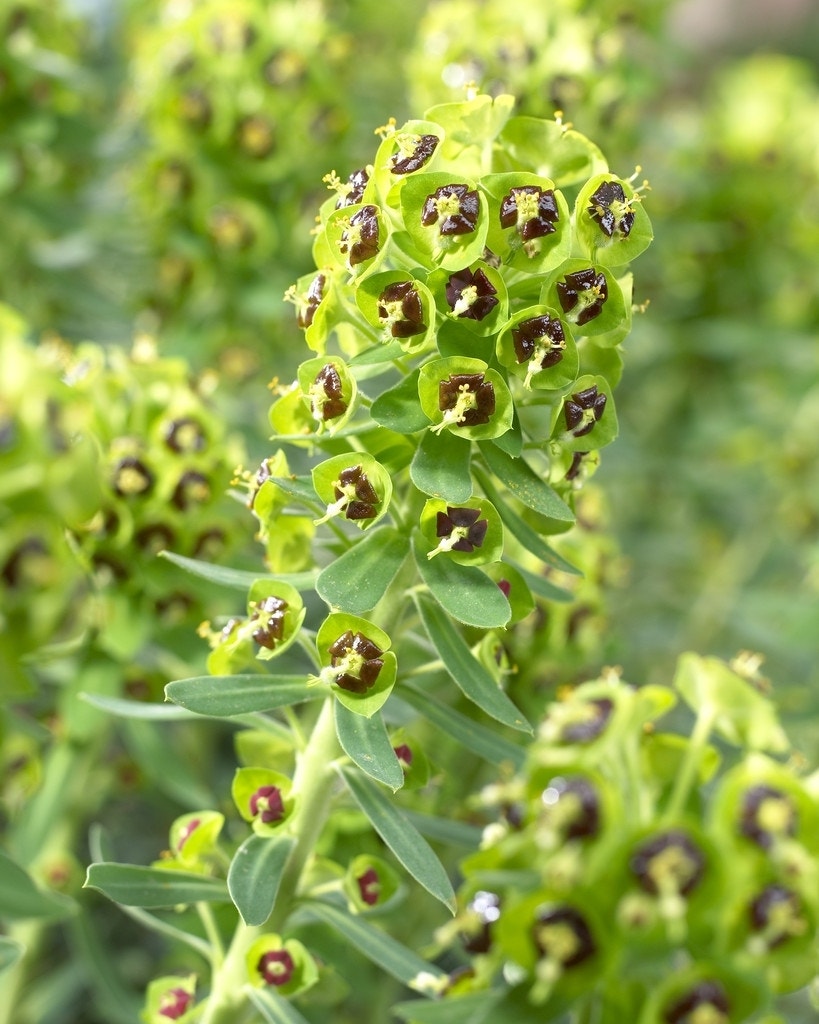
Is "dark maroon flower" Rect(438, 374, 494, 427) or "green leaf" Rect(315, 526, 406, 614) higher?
"dark maroon flower" Rect(438, 374, 494, 427)

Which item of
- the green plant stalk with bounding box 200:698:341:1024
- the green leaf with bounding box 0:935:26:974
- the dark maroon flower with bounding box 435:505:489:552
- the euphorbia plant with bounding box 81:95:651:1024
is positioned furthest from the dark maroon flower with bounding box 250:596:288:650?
the green leaf with bounding box 0:935:26:974

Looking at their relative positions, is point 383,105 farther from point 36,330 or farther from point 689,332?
point 36,330

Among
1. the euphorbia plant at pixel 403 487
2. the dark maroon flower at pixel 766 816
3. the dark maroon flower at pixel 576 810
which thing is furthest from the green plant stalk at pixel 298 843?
the dark maroon flower at pixel 766 816

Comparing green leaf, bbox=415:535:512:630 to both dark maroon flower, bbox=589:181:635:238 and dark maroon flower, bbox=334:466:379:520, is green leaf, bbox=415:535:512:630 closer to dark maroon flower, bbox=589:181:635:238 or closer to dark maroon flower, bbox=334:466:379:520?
dark maroon flower, bbox=334:466:379:520

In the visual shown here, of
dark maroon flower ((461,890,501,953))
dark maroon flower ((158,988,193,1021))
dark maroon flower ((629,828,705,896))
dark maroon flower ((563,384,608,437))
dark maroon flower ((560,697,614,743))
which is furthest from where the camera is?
dark maroon flower ((158,988,193,1021))

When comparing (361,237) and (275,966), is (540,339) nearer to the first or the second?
(361,237)

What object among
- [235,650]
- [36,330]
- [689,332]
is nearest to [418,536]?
[235,650]

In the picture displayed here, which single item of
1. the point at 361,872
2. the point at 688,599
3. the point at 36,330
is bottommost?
the point at 688,599
